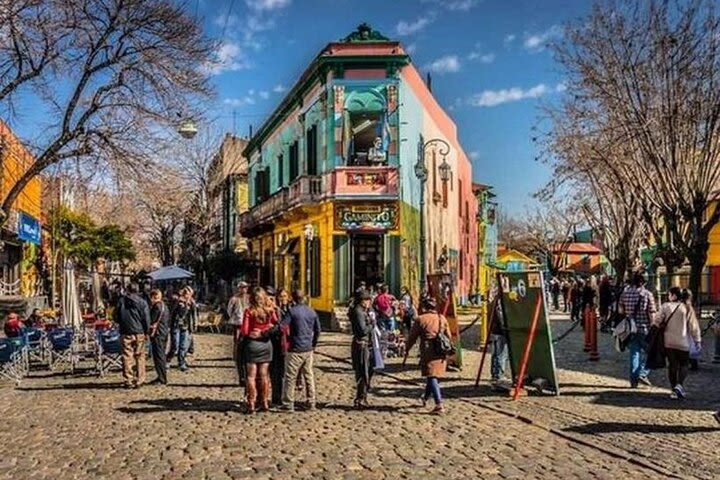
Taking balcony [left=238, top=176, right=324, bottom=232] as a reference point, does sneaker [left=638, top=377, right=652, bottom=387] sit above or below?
below

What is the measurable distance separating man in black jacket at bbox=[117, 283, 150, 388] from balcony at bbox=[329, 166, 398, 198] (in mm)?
13245

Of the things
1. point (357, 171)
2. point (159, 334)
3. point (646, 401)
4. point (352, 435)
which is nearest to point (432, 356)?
point (352, 435)

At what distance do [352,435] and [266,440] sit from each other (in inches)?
37.2

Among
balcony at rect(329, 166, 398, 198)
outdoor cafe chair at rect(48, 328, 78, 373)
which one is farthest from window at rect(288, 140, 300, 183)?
outdoor cafe chair at rect(48, 328, 78, 373)

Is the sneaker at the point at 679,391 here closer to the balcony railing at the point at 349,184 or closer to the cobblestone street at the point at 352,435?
the cobblestone street at the point at 352,435

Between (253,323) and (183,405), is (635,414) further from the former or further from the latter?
(183,405)

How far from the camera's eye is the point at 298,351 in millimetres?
10758

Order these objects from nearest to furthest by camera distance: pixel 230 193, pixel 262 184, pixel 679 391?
1. pixel 679 391
2. pixel 262 184
3. pixel 230 193

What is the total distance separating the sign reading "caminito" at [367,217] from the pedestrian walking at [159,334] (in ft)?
39.4

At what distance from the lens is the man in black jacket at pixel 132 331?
13.0 meters

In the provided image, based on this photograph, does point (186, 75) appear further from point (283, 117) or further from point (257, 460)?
point (283, 117)

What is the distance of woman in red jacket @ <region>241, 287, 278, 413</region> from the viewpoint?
10633 mm

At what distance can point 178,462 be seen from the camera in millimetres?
7848

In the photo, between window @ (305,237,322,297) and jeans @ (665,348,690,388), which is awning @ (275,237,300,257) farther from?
jeans @ (665,348,690,388)
